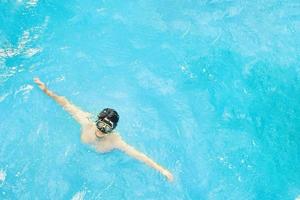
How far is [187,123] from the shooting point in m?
8.05

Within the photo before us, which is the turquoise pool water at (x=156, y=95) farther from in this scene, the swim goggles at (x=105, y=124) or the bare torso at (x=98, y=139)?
the swim goggles at (x=105, y=124)

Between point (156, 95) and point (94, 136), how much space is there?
1.94 meters

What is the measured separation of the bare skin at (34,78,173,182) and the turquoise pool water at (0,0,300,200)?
339 mm

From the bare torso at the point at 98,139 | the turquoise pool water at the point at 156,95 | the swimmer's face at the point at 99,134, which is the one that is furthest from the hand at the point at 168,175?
the swimmer's face at the point at 99,134

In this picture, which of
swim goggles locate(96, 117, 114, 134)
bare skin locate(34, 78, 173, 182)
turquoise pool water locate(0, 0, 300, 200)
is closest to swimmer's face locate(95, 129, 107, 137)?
bare skin locate(34, 78, 173, 182)

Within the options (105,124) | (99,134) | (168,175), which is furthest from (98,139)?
(168,175)

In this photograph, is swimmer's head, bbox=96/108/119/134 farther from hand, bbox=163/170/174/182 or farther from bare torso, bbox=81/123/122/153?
hand, bbox=163/170/174/182

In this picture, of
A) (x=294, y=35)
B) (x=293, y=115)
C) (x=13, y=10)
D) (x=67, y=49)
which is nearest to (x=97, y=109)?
(x=67, y=49)

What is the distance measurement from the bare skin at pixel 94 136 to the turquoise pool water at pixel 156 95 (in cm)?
34

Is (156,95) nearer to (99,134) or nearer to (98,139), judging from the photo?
(98,139)

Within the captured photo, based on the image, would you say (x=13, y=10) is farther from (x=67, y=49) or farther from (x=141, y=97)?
(x=141, y=97)

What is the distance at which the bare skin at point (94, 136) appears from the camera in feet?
22.3

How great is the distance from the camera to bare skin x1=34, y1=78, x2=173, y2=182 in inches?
268

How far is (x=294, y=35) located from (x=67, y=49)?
5.43 meters
